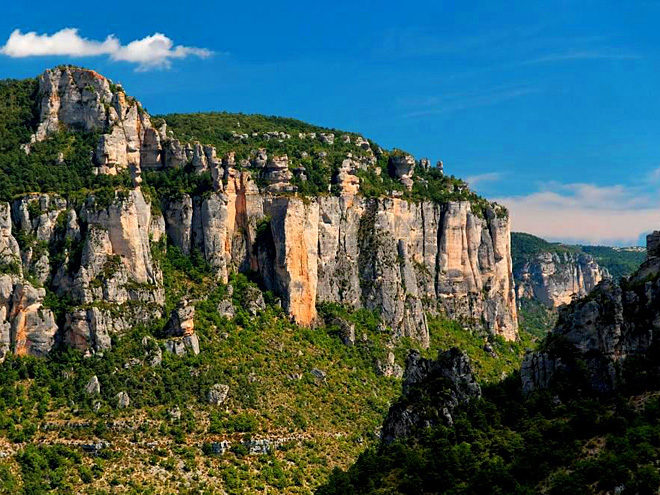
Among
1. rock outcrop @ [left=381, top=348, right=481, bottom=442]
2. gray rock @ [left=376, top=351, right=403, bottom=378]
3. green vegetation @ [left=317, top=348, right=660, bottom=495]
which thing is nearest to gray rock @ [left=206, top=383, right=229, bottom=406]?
gray rock @ [left=376, top=351, right=403, bottom=378]

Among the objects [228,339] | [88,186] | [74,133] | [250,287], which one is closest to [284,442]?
[228,339]

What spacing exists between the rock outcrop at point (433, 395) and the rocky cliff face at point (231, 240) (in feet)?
119

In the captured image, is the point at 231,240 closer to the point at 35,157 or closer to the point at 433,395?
the point at 35,157

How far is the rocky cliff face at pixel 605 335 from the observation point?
233ft

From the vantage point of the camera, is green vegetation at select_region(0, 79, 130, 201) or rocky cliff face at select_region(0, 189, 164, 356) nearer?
rocky cliff face at select_region(0, 189, 164, 356)

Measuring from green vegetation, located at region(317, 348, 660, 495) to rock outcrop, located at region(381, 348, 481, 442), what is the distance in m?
0.99

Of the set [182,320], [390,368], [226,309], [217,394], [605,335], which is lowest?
[217,394]

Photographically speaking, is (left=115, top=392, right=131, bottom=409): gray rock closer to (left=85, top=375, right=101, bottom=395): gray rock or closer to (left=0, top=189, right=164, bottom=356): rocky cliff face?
(left=85, top=375, right=101, bottom=395): gray rock

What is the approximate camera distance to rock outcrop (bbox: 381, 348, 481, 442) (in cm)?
7675

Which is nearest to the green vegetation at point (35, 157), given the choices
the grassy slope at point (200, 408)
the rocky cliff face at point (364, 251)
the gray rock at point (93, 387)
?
the rocky cliff face at point (364, 251)

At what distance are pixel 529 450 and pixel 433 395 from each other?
14494mm

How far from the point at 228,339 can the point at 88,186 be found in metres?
21.2

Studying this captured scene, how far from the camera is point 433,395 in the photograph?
78.8m

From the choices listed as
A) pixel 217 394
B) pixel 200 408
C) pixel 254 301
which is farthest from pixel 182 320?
pixel 254 301
